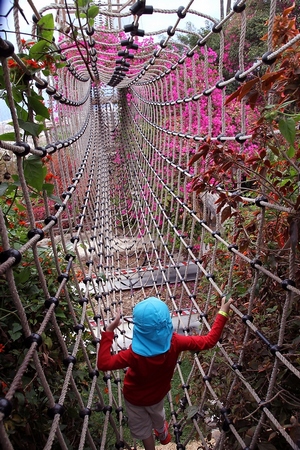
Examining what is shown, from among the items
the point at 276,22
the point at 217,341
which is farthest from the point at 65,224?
the point at 276,22

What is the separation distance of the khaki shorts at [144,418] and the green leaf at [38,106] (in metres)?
0.91

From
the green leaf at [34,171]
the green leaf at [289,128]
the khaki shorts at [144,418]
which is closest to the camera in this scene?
the green leaf at [289,128]

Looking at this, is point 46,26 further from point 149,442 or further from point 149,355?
point 149,442

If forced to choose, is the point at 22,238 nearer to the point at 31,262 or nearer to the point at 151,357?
the point at 31,262

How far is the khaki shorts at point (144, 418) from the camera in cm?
127

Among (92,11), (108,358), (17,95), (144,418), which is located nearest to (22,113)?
(17,95)

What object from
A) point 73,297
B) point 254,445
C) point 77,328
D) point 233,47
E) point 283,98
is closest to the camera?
point 283,98

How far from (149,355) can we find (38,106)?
703mm

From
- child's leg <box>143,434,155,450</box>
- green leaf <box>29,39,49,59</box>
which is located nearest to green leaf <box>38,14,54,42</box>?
green leaf <box>29,39,49,59</box>

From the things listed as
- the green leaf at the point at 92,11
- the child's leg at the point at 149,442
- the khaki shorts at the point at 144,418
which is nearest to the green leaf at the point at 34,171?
the green leaf at the point at 92,11

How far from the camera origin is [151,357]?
1.12 metres

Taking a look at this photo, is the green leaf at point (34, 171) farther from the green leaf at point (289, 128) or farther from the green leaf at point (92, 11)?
the green leaf at point (92, 11)

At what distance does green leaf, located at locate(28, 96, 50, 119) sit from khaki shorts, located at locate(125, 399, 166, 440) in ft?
3.00

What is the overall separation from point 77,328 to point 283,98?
779 mm
